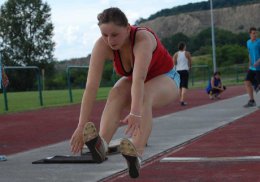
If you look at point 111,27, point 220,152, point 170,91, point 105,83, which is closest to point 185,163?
point 220,152

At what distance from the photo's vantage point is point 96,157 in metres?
5.20

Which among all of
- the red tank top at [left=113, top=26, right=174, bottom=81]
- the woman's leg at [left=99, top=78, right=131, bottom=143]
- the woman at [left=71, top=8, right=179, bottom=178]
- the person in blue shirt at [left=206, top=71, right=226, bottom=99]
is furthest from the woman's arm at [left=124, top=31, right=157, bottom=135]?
the person in blue shirt at [left=206, top=71, right=226, bottom=99]

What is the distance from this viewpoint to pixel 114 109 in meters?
5.59

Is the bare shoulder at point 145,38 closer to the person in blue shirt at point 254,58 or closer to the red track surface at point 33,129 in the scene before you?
the red track surface at point 33,129

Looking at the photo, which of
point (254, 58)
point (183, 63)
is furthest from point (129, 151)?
point (183, 63)

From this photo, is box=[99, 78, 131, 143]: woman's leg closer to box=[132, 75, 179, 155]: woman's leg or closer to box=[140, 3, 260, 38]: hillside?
box=[132, 75, 179, 155]: woman's leg

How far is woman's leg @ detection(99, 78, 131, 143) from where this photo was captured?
558cm

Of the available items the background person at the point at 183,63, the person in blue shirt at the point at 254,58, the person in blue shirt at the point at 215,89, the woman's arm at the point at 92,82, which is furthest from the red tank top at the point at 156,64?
the person in blue shirt at the point at 215,89

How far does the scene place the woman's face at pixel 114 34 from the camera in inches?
200

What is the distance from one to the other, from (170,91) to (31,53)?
8095 cm

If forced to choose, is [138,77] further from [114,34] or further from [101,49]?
[101,49]

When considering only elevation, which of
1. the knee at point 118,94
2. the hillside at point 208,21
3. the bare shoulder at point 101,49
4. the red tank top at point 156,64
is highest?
the hillside at point 208,21

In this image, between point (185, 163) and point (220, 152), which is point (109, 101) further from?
point (220, 152)

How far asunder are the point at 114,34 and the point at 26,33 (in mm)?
83651
